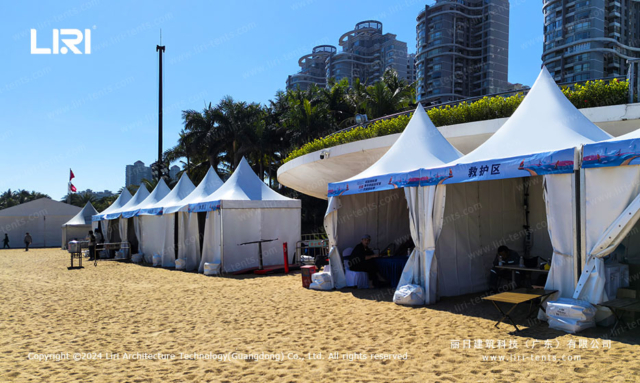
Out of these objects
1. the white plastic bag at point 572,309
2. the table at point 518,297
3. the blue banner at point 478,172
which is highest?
the blue banner at point 478,172

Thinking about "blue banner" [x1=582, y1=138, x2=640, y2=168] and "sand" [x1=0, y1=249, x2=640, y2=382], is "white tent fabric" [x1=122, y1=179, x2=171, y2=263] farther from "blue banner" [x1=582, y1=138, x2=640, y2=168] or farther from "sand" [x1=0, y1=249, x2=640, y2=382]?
"blue banner" [x1=582, y1=138, x2=640, y2=168]

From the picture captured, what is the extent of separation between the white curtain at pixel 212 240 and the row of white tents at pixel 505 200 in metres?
4.49

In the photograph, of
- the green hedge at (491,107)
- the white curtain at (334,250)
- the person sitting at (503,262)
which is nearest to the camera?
the person sitting at (503,262)

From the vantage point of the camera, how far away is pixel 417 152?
819 centimetres

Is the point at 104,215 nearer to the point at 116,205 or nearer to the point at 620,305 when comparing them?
the point at 116,205

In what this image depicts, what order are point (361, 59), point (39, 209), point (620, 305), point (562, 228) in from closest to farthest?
point (620, 305)
point (562, 228)
point (39, 209)
point (361, 59)

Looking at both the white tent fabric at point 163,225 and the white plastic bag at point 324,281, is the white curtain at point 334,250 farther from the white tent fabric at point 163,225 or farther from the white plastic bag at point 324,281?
the white tent fabric at point 163,225

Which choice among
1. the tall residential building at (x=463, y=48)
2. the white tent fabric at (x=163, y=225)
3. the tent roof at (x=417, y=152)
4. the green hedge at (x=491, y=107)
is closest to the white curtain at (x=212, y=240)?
the white tent fabric at (x=163, y=225)

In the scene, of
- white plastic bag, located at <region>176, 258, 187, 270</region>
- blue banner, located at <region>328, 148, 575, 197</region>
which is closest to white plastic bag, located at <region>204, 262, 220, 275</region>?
white plastic bag, located at <region>176, 258, 187, 270</region>

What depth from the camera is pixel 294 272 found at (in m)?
12.2

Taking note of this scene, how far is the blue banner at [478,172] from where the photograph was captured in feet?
17.4

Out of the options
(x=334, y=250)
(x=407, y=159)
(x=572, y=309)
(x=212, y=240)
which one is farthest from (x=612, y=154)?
(x=212, y=240)

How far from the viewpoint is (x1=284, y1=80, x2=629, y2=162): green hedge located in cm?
980

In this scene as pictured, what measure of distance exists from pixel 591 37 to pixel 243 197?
61.2 m
